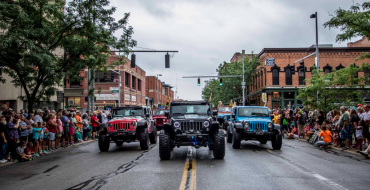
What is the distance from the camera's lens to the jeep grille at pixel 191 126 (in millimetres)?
11031

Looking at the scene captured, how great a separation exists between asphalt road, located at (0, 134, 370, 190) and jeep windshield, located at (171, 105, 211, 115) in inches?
72.6

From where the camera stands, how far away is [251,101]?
52250 mm

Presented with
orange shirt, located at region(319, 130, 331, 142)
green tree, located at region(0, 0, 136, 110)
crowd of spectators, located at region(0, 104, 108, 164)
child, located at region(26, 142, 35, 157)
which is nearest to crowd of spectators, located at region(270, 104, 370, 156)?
orange shirt, located at region(319, 130, 331, 142)

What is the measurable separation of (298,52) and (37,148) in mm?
38023

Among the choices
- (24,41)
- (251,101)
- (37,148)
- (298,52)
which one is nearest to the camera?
(24,41)

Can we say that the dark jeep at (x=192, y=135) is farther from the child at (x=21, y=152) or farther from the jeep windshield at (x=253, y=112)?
the child at (x=21, y=152)

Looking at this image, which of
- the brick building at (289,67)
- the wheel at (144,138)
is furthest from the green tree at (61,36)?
the brick building at (289,67)

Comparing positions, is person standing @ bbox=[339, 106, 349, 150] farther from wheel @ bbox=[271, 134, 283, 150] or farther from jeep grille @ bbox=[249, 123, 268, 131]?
jeep grille @ bbox=[249, 123, 268, 131]

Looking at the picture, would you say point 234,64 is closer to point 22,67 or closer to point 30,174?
point 22,67

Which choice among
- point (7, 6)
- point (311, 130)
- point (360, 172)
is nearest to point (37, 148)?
point (7, 6)

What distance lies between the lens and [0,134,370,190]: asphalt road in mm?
7391

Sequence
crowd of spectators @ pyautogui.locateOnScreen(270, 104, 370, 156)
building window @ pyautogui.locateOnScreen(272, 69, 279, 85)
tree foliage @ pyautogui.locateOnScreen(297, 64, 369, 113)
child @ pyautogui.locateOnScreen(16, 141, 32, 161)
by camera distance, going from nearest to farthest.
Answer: child @ pyautogui.locateOnScreen(16, 141, 32, 161), crowd of spectators @ pyautogui.locateOnScreen(270, 104, 370, 156), tree foliage @ pyautogui.locateOnScreen(297, 64, 369, 113), building window @ pyautogui.locateOnScreen(272, 69, 279, 85)

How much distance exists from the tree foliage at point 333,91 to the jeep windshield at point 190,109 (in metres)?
8.52

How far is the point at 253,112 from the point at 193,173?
26.1 feet
